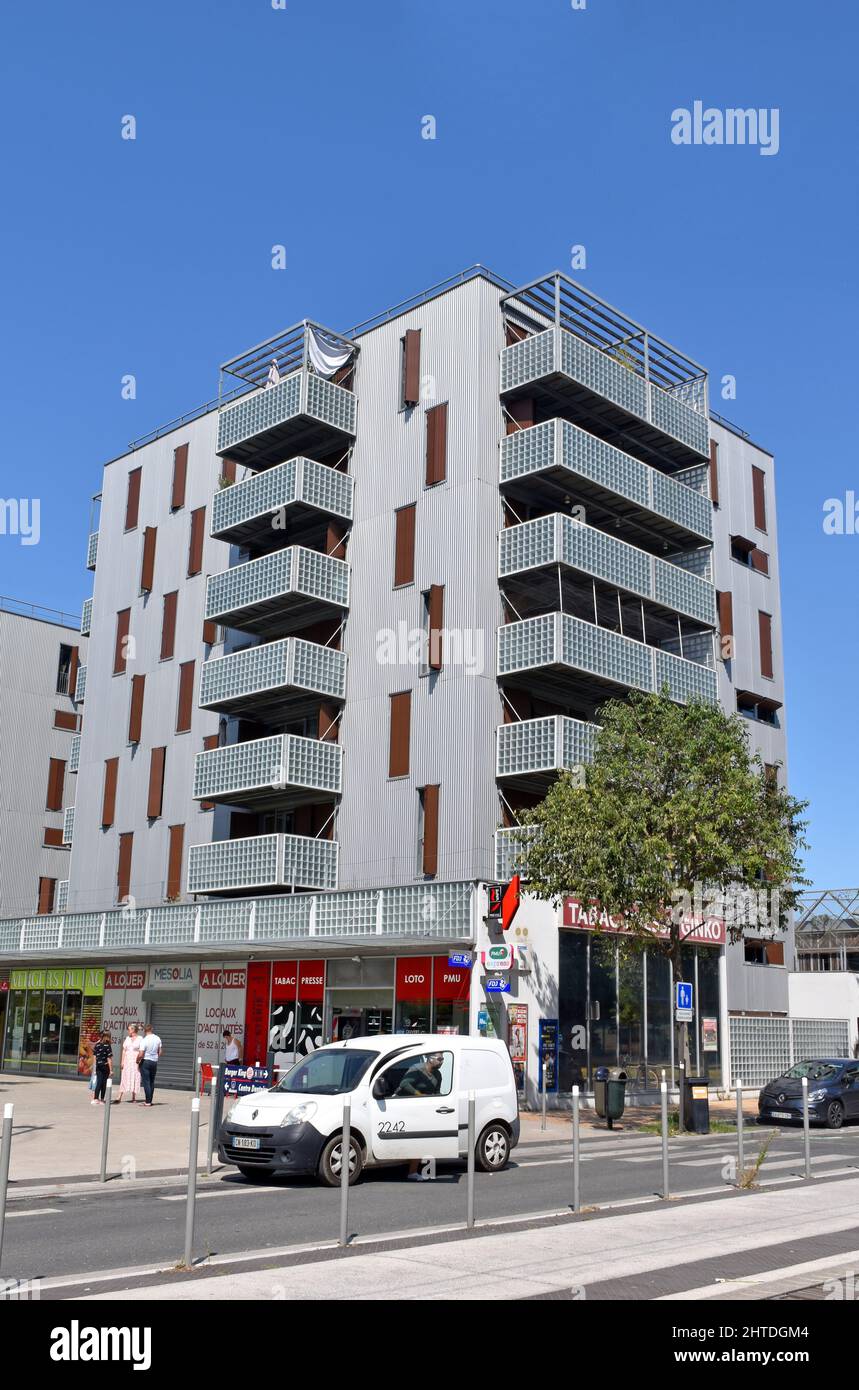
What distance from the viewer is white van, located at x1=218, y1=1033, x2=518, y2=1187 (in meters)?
15.6

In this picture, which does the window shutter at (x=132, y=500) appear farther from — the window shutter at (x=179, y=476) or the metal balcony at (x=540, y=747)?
the metal balcony at (x=540, y=747)

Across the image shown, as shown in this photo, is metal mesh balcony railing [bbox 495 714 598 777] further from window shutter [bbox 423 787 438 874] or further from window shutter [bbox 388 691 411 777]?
window shutter [bbox 388 691 411 777]

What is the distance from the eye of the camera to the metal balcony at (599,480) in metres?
34.7

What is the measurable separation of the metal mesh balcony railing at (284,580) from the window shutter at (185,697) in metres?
3.85

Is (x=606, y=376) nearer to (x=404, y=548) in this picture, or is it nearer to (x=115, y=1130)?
(x=404, y=548)

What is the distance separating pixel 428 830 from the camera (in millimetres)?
33875

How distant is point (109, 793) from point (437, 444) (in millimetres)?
17661

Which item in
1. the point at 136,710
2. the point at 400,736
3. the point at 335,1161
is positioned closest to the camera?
the point at 335,1161

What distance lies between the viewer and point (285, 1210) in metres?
13.6

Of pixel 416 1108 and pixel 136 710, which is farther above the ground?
pixel 136 710

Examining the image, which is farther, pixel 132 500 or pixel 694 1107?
pixel 132 500

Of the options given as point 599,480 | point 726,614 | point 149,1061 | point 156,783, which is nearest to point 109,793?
point 156,783
